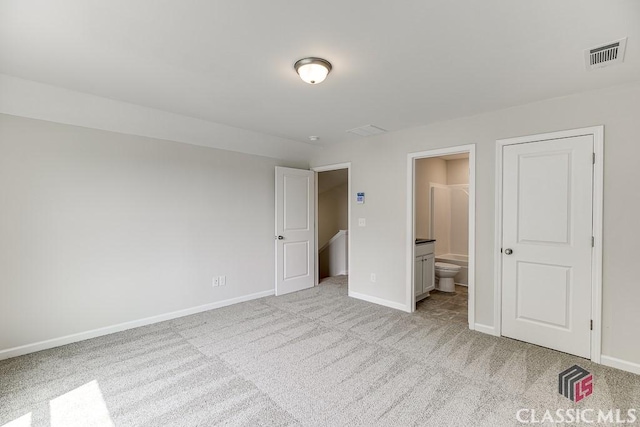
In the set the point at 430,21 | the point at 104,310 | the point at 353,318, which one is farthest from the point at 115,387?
the point at 430,21

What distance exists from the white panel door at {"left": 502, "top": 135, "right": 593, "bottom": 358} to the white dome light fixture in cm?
212

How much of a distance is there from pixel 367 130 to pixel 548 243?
2.34m

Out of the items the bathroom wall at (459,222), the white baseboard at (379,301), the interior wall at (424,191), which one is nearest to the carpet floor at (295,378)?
the white baseboard at (379,301)

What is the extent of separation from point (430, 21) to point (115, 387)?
325cm

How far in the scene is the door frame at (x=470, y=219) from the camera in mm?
3188

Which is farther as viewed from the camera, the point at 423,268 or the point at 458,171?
the point at 458,171

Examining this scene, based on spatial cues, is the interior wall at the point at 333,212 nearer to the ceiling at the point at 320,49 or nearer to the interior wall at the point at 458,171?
the interior wall at the point at 458,171

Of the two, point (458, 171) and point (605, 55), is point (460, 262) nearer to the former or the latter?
point (458, 171)

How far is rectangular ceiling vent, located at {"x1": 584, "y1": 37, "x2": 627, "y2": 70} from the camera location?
1823 millimetres

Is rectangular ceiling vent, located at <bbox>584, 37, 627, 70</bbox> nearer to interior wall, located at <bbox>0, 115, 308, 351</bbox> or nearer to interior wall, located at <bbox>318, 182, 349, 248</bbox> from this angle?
interior wall, located at <bbox>0, 115, 308, 351</bbox>

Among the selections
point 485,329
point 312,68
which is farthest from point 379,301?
point 312,68

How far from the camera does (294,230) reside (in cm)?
471

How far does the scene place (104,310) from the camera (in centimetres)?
302

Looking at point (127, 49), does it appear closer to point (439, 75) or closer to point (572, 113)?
point (439, 75)
